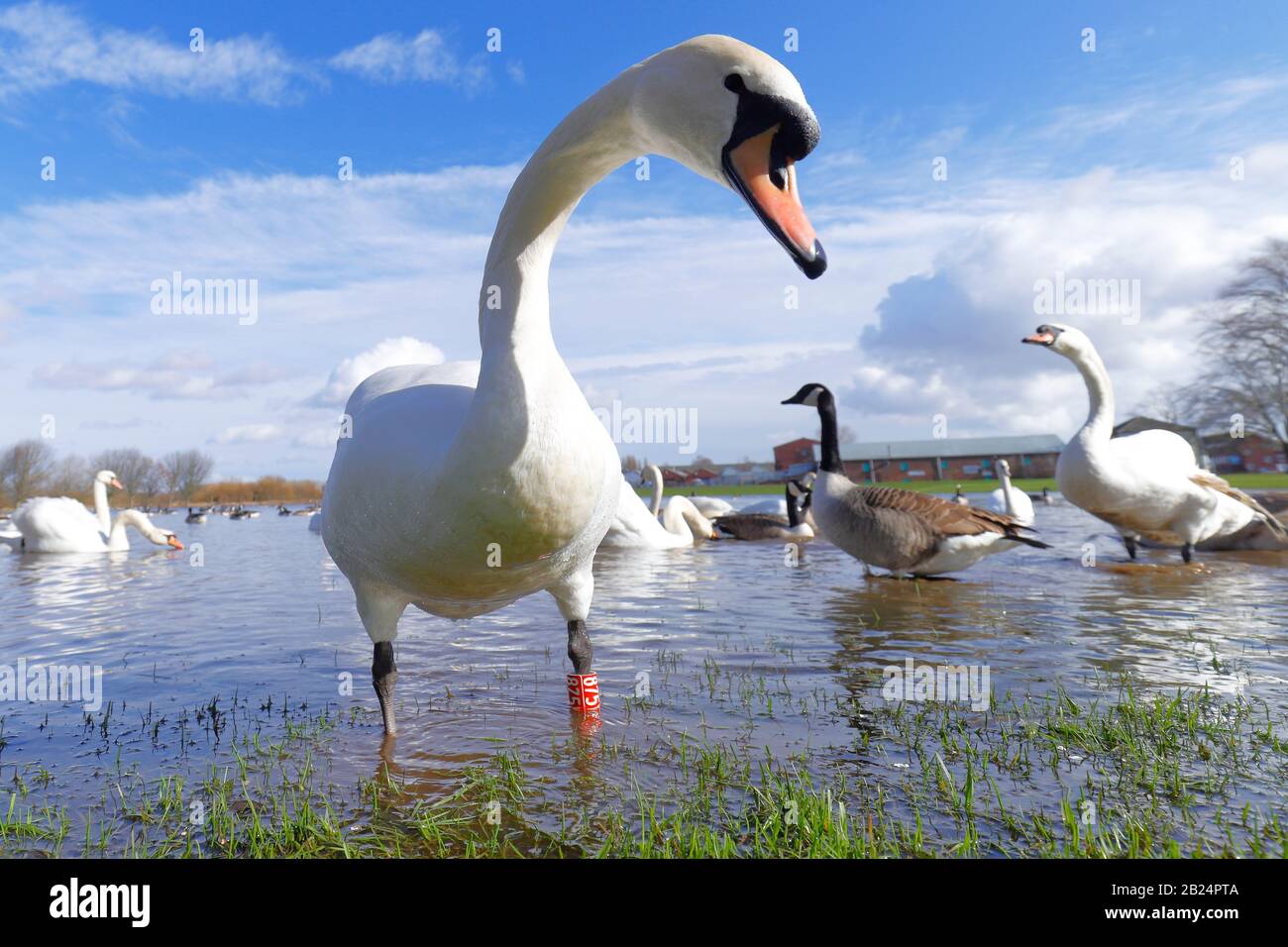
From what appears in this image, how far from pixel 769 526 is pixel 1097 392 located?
9.40m

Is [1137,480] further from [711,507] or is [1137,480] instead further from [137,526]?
[137,526]

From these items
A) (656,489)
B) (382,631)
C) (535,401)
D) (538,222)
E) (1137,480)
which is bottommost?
(382,631)

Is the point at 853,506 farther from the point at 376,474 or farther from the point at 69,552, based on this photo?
the point at 69,552

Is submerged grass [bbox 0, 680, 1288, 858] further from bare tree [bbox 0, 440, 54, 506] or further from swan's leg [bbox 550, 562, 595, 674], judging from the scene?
bare tree [bbox 0, 440, 54, 506]

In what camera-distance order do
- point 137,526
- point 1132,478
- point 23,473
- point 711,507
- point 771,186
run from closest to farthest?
point 771,186 < point 1132,478 < point 137,526 < point 711,507 < point 23,473

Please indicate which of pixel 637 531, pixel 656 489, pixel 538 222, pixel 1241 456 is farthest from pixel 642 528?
pixel 1241 456

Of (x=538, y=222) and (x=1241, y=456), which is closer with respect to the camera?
(x=538, y=222)

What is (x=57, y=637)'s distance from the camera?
8664 mm

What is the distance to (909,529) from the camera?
1034 cm

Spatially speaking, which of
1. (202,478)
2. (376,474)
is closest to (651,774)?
(376,474)

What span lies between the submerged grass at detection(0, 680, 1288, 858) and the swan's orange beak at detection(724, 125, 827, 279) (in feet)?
6.62

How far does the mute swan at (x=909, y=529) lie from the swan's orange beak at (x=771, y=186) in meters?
8.19

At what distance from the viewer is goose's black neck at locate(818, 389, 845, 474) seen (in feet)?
39.5

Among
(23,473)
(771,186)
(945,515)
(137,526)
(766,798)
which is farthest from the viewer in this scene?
(23,473)
